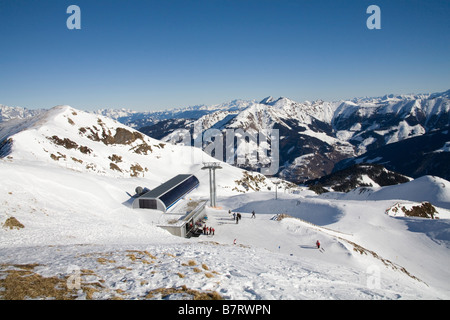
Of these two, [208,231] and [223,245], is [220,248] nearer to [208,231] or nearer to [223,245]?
[223,245]

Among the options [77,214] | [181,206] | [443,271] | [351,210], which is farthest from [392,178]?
[77,214]

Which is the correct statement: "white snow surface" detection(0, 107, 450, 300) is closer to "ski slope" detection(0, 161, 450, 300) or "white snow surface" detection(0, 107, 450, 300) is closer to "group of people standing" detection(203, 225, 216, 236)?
"ski slope" detection(0, 161, 450, 300)

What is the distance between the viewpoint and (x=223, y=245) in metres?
23.6

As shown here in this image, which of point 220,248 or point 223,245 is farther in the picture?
point 223,245

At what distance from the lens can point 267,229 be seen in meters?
34.3

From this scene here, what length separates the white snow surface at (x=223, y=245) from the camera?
12.0 meters

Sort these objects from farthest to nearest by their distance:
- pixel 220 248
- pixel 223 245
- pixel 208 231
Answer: pixel 208 231, pixel 223 245, pixel 220 248

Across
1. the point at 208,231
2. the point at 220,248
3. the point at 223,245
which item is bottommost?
the point at 208,231

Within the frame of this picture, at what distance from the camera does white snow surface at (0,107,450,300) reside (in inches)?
471

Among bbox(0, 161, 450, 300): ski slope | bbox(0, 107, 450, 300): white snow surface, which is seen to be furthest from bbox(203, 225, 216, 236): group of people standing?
bbox(0, 161, 450, 300): ski slope

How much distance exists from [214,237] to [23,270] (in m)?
23.9

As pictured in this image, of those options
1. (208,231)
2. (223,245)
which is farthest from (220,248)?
(208,231)

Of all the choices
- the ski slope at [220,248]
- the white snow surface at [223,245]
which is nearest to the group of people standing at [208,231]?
the white snow surface at [223,245]

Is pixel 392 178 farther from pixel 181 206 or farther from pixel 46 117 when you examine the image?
pixel 46 117
